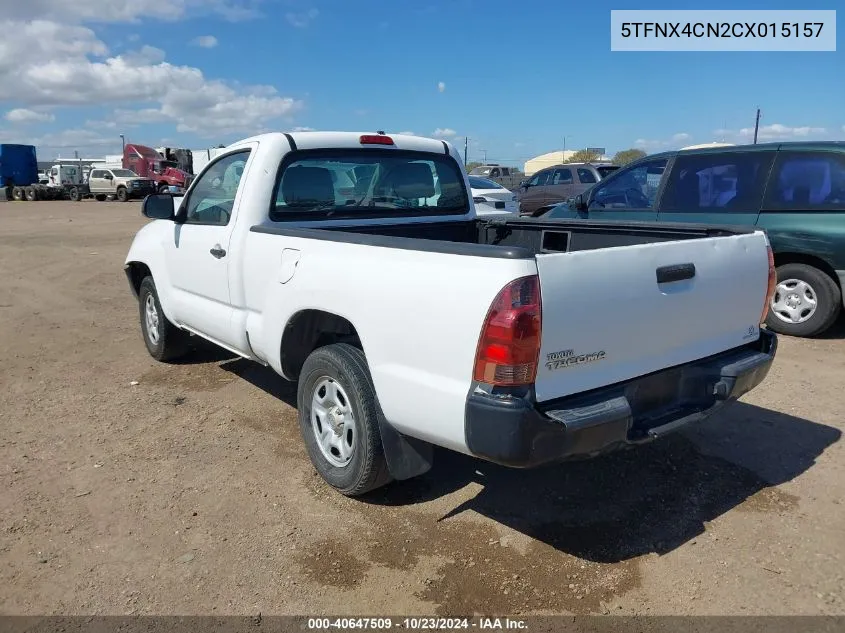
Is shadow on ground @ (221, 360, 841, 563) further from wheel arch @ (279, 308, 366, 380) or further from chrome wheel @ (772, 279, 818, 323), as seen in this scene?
chrome wheel @ (772, 279, 818, 323)

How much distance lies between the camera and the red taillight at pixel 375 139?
4512mm

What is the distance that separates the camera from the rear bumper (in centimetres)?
255

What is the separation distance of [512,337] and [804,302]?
5.27m

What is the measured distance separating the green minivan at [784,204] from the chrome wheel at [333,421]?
193 inches

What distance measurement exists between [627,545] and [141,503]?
248 centimetres

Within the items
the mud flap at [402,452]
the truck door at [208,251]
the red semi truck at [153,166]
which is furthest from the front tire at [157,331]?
the red semi truck at [153,166]

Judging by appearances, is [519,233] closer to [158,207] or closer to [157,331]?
[158,207]

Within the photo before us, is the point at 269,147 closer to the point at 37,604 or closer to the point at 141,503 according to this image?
the point at 141,503

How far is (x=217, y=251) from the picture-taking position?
4.27 meters

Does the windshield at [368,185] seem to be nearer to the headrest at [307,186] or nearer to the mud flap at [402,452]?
the headrest at [307,186]

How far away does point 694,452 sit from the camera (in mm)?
4082

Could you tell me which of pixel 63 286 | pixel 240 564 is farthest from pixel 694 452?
pixel 63 286

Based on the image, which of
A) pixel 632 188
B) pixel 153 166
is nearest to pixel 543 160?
pixel 153 166

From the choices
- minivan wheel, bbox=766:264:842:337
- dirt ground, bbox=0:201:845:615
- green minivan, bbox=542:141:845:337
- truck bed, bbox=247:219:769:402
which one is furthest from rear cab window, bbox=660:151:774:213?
→ truck bed, bbox=247:219:769:402
